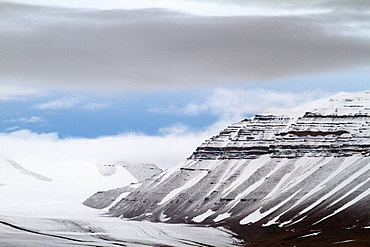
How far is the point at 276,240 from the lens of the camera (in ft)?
566

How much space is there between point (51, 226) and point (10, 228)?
18.2m

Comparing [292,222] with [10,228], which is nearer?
[10,228]

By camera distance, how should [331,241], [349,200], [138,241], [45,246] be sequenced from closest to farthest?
[45,246] < [331,241] < [138,241] < [349,200]

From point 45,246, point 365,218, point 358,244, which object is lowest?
point 45,246

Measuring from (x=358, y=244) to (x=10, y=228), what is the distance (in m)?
78.5

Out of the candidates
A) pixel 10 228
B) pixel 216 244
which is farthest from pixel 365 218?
pixel 10 228

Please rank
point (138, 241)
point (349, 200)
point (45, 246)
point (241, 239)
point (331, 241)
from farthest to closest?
point (349, 200) < point (241, 239) < point (138, 241) < point (331, 241) < point (45, 246)

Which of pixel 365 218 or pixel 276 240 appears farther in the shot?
pixel 365 218

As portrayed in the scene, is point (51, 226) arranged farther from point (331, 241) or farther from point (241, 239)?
point (331, 241)

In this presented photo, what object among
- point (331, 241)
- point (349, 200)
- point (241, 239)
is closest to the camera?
point (331, 241)

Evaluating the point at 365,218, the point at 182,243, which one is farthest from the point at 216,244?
the point at 365,218

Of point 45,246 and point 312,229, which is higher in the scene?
point 312,229

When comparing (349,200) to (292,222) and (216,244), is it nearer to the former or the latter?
(292,222)

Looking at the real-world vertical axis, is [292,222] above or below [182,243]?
above
